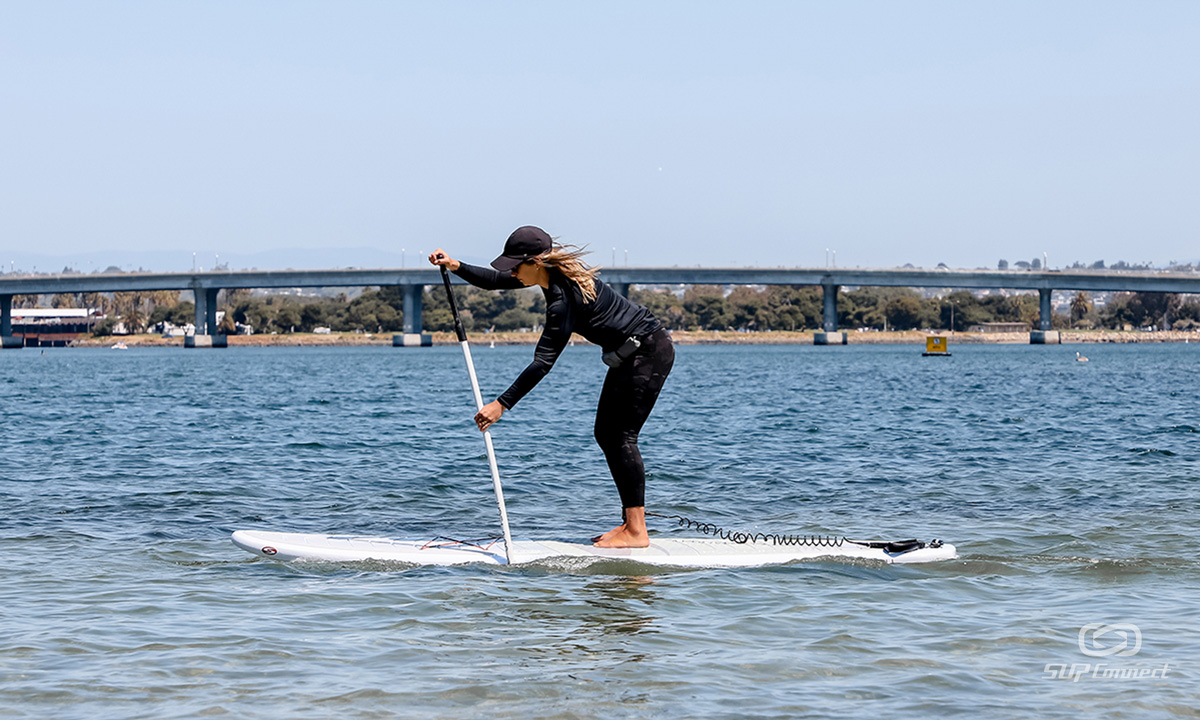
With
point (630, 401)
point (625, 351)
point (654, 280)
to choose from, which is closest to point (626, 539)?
point (630, 401)

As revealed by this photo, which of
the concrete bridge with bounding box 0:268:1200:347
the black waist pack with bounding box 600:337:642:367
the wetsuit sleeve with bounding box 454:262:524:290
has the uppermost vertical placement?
the concrete bridge with bounding box 0:268:1200:347

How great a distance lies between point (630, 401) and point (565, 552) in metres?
1.58

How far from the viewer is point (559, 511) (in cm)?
1400

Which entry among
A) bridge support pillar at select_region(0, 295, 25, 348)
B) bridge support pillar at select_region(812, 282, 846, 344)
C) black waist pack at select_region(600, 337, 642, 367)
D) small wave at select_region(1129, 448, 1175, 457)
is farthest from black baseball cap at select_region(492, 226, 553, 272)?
bridge support pillar at select_region(0, 295, 25, 348)

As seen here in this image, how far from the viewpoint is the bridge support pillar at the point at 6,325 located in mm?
162875

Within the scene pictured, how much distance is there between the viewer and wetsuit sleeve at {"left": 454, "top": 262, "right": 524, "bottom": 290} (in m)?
9.20

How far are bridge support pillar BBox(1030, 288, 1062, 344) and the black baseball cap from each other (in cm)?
16344

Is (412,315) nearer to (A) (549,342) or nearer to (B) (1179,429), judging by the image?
(B) (1179,429)

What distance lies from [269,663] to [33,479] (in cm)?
1178

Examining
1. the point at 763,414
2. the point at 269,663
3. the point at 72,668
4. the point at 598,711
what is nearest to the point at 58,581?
the point at 72,668

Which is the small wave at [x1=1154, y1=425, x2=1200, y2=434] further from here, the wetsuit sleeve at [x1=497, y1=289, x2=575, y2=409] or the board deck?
the wetsuit sleeve at [x1=497, y1=289, x2=575, y2=409]

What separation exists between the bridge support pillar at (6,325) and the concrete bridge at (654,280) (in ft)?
1.80

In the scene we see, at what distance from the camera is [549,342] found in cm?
925

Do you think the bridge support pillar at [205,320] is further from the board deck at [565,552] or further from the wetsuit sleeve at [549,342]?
the wetsuit sleeve at [549,342]
